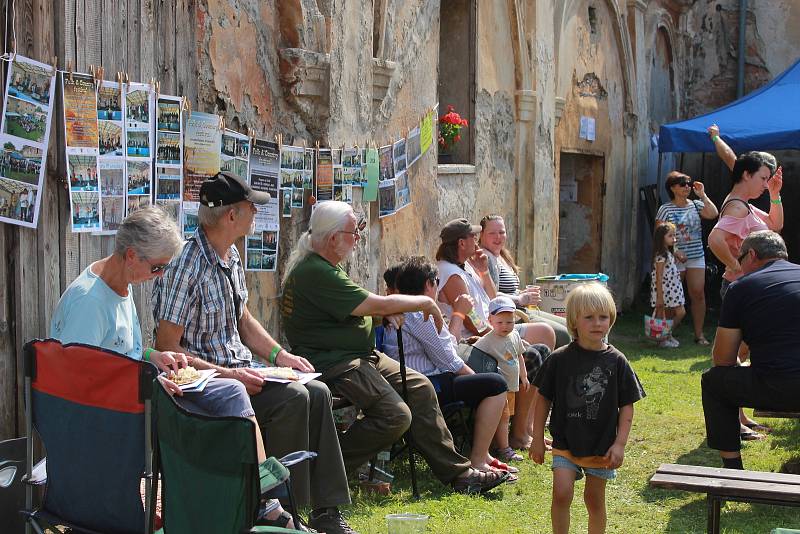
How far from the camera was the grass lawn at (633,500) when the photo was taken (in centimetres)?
509

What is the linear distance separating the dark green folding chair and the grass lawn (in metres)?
1.65

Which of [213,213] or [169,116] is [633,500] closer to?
[213,213]

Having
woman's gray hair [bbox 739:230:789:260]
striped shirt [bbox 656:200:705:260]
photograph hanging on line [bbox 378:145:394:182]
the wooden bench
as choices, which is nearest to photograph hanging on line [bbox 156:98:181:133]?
photograph hanging on line [bbox 378:145:394:182]

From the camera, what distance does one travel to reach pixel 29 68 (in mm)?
4523

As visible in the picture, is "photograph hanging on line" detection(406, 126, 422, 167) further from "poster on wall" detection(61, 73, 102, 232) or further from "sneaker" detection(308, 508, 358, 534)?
"sneaker" detection(308, 508, 358, 534)

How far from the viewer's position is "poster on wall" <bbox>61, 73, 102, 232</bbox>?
475 centimetres

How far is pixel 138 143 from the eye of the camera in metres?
5.20

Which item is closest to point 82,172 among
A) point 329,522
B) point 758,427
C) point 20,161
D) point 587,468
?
point 20,161

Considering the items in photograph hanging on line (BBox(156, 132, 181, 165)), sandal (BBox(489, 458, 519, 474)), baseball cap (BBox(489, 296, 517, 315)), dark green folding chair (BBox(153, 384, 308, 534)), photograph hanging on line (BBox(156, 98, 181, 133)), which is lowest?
sandal (BBox(489, 458, 519, 474))

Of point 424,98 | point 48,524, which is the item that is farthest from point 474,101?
point 48,524

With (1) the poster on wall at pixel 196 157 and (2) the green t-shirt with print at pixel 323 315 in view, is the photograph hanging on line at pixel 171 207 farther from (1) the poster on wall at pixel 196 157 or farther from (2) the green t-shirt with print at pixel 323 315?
(2) the green t-shirt with print at pixel 323 315

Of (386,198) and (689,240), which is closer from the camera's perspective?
(386,198)

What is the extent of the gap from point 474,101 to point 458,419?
4.19 metres

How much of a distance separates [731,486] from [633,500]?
59.5 inches
